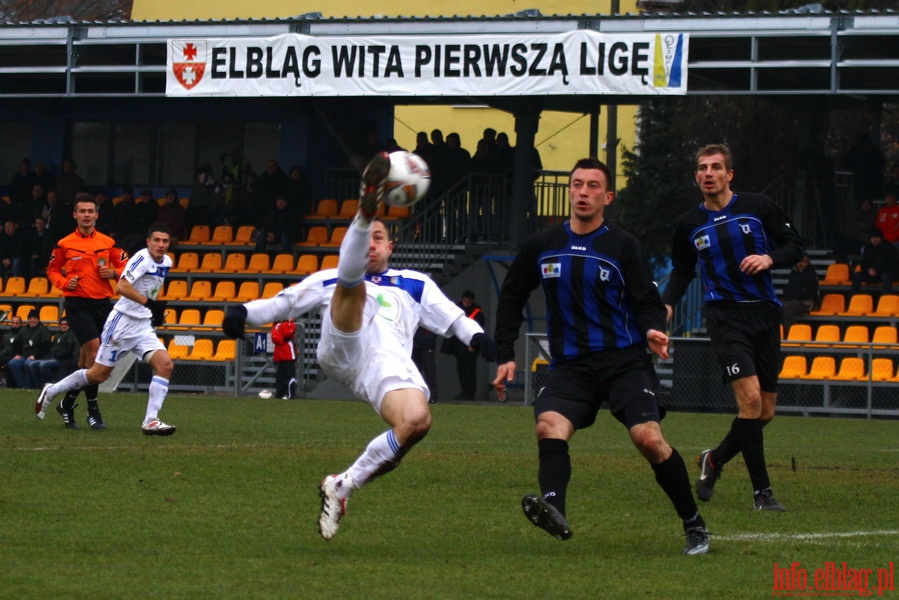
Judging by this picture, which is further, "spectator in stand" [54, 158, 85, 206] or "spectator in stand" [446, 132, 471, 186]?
"spectator in stand" [54, 158, 85, 206]

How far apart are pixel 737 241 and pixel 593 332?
2.30 m

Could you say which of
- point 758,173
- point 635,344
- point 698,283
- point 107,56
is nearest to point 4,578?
point 635,344

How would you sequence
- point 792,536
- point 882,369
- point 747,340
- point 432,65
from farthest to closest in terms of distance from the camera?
1. point 432,65
2. point 882,369
3. point 747,340
4. point 792,536

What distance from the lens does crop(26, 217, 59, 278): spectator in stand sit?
98.5ft

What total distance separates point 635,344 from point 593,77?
57.0ft

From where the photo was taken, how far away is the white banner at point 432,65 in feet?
79.2

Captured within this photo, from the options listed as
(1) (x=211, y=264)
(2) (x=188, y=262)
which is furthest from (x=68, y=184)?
(1) (x=211, y=264)

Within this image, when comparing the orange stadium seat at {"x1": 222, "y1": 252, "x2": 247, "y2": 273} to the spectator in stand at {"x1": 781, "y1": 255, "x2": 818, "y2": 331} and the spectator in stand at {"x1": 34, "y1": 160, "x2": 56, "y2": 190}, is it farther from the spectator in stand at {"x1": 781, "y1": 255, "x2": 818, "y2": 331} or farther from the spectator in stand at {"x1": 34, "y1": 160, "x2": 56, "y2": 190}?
the spectator in stand at {"x1": 781, "y1": 255, "x2": 818, "y2": 331}

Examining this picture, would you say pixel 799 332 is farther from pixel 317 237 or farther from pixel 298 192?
pixel 298 192

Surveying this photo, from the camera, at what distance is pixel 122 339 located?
46.9ft

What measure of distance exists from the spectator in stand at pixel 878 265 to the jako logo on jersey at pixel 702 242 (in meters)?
16.7

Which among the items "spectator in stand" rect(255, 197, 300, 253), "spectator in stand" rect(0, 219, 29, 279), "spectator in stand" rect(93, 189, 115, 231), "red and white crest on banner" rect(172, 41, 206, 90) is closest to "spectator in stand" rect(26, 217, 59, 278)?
"spectator in stand" rect(0, 219, 29, 279)

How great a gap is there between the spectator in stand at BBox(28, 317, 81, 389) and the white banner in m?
4.81

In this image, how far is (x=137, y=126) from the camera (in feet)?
112
